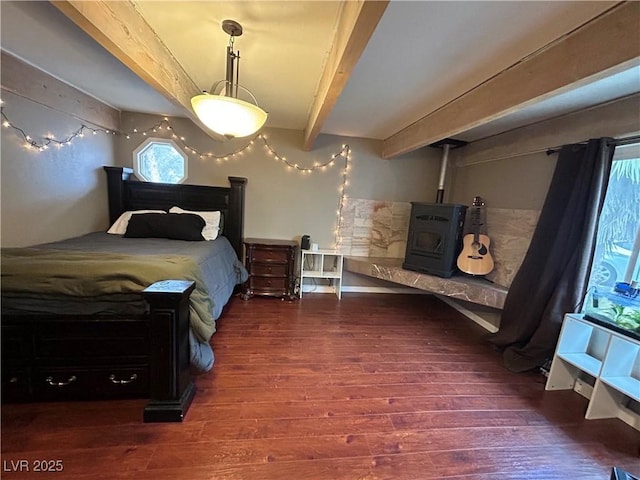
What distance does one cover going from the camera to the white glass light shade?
1655 millimetres

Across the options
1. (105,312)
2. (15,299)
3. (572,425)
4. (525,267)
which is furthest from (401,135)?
(15,299)

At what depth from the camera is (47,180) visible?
2.36 metres

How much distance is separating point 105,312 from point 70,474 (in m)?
0.74

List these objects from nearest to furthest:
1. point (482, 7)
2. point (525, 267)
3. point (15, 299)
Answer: point (482, 7) < point (15, 299) < point (525, 267)

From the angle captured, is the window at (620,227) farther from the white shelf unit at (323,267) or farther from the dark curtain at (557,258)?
the white shelf unit at (323,267)

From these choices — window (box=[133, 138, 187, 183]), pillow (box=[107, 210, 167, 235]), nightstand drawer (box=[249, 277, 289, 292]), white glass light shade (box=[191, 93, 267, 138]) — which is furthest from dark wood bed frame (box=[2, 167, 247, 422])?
window (box=[133, 138, 187, 183])

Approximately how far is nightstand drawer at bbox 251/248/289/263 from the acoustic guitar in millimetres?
2099

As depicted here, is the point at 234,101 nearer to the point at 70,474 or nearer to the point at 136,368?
the point at 136,368

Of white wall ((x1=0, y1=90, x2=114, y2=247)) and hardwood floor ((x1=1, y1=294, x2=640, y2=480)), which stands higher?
white wall ((x1=0, y1=90, x2=114, y2=247))

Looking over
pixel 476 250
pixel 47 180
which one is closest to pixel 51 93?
pixel 47 180

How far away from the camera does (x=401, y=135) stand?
336 centimetres

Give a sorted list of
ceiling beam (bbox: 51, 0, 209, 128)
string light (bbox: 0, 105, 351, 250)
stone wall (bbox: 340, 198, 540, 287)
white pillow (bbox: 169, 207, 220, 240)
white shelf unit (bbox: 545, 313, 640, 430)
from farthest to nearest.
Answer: stone wall (bbox: 340, 198, 540, 287)
string light (bbox: 0, 105, 351, 250)
white pillow (bbox: 169, 207, 220, 240)
white shelf unit (bbox: 545, 313, 640, 430)
ceiling beam (bbox: 51, 0, 209, 128)

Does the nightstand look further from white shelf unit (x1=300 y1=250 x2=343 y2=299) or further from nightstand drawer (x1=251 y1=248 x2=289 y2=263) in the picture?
white shelf unit (x1=300 y1=250 x2=343 y2=299)

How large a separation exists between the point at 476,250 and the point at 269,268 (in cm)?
248
